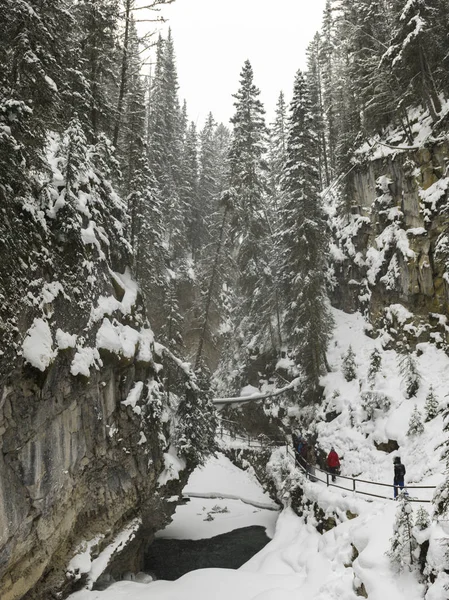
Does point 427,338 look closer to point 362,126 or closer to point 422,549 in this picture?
point 422,549

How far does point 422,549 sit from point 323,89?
51.1 meters

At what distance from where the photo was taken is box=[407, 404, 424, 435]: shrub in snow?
1656 centimetres

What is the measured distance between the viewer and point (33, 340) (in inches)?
372

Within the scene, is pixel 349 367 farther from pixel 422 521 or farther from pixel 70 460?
pixel 70 460

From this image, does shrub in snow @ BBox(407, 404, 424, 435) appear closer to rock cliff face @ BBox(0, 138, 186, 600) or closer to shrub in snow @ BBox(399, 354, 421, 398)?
shrub in snow @ BBox(399, 354, 421, 398)

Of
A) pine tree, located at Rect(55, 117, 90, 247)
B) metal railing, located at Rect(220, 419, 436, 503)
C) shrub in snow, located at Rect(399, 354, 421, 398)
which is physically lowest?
metal railing, located at Rect(220, 419, 436, 503)

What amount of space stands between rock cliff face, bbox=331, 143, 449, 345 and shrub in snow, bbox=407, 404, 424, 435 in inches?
181

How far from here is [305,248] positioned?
84.2 feet

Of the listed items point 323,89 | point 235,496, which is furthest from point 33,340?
point 323,89

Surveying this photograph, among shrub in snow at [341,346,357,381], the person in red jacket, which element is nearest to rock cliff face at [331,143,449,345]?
shrub in snow at [341,346,357,381]

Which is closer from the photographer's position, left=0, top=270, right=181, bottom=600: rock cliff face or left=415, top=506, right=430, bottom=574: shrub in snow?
left=415, top=506, right=430, bottom=574: shrub in snow

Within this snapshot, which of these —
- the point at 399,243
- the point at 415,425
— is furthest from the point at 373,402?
the point at 399,243

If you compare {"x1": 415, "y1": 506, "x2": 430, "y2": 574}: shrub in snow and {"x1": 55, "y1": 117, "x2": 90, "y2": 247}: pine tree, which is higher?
{"x1": 55, "y1": 117, "x2": 90, "y2": 247}: pine tree

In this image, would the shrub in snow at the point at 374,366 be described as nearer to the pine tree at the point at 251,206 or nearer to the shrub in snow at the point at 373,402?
the shrub in snow at the point at 373,402
